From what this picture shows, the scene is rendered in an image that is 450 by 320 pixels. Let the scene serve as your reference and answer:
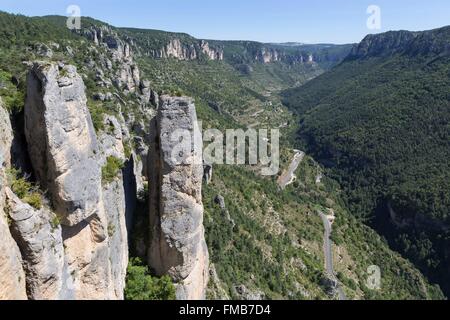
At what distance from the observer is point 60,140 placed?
18109 mm

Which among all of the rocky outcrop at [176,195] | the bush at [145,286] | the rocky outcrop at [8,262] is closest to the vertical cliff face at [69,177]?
the rocky outcrop at [8,262]

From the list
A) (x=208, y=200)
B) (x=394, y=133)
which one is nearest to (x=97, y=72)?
(x=208, y=200)

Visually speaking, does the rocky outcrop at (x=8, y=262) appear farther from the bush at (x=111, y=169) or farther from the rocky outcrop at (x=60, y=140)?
the bush at (x=111, y=169)

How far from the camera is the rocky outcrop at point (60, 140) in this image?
17.9 meters

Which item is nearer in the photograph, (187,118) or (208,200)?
(187,118)

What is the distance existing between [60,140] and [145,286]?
428 inches

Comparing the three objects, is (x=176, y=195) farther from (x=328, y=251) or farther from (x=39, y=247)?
(x=328, y=251)

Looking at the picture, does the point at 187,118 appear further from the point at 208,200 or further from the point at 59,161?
the point at 208,200

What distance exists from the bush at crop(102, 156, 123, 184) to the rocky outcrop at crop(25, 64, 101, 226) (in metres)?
3.25

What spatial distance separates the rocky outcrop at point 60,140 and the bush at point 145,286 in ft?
22.4

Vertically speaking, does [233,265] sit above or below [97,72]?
below

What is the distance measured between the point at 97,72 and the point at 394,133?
9525 cm

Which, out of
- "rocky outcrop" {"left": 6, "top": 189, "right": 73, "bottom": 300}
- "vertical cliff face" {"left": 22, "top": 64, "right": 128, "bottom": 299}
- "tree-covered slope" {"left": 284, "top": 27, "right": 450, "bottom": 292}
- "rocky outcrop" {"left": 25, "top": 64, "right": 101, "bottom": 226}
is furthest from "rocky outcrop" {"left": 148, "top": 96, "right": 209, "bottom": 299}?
"tree-covered slope" {"left": 284, "top": 27, "right": 450, "bottom": 292}

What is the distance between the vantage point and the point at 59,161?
59.3 ft
